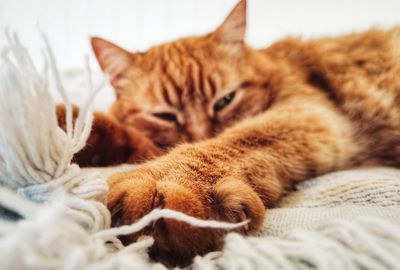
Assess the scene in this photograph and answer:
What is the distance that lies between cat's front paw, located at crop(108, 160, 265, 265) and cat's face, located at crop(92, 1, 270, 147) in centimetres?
51

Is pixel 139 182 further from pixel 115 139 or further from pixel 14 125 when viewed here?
pixel 115 139

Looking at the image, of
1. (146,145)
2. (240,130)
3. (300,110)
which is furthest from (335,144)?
(146,145)

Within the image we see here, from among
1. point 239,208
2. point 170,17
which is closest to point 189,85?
point 239,208

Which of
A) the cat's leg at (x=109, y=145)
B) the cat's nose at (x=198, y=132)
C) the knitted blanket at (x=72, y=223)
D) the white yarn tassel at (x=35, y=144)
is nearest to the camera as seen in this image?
the knitted blanket at (x=72, y=223)

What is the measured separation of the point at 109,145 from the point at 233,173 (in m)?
0.39

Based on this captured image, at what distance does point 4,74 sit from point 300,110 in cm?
80

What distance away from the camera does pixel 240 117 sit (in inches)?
45.7

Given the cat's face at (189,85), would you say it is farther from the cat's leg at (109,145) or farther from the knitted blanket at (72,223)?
the knitted blanket at (72,223)

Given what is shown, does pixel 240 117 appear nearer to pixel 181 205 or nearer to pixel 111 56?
pixel 111 56

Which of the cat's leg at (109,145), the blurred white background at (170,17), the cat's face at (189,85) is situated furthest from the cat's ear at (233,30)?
the blurred white background at (170,17)

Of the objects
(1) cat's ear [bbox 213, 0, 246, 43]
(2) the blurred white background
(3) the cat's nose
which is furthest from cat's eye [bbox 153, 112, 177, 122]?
(2) the blurred white background

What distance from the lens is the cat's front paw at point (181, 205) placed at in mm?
481

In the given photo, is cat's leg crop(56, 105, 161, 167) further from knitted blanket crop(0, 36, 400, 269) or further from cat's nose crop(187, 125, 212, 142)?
knitted blanket crop(0, 36, 400, 269)

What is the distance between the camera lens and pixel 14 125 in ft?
1.47
